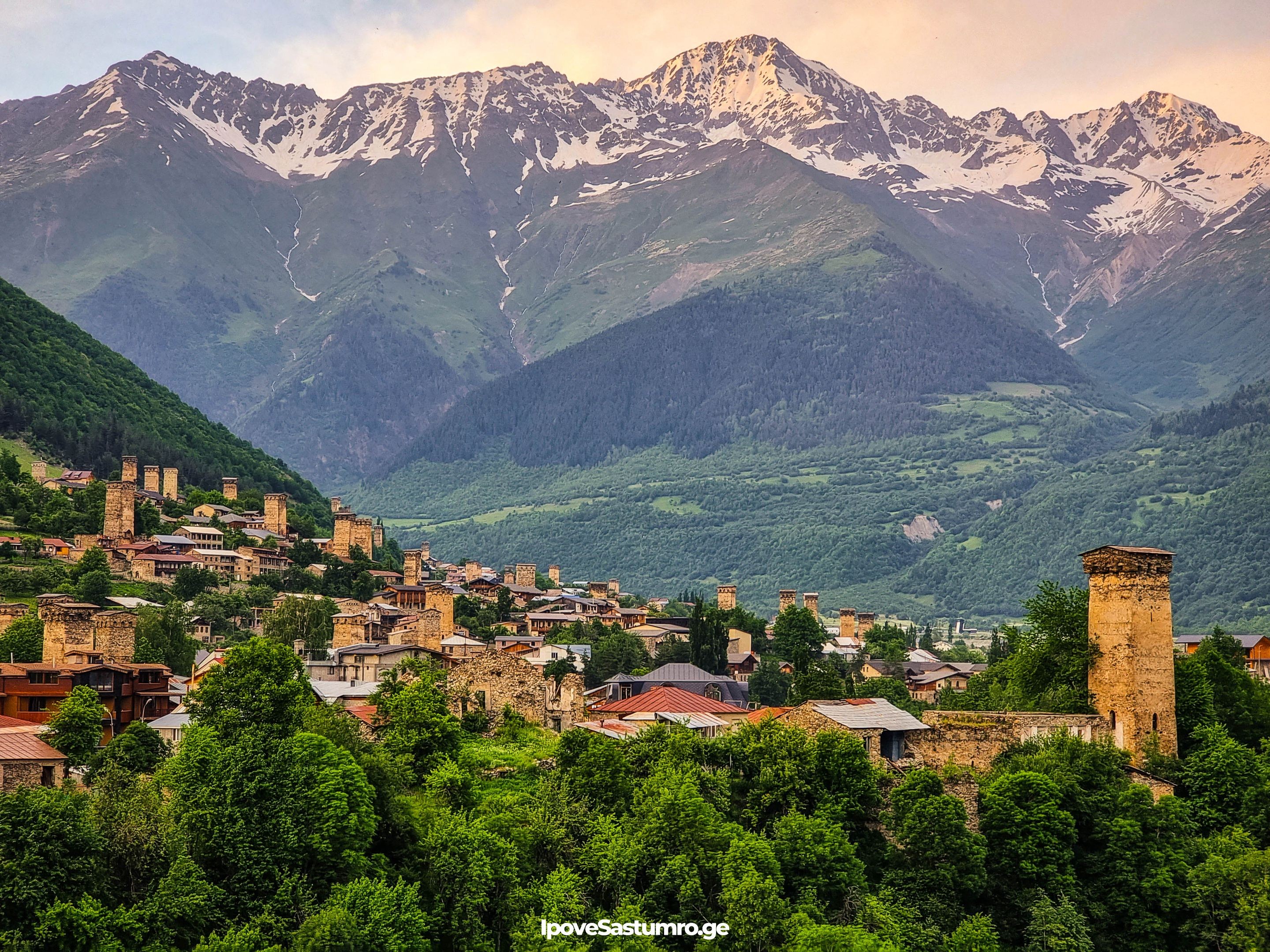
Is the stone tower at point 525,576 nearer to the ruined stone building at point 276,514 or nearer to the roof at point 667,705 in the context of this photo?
the ruined stone building at point 276,514

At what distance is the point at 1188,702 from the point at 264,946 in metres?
41.5

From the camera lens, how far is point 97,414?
161 metres

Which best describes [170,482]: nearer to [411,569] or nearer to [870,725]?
[411,569]

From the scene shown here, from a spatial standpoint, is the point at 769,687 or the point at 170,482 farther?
the point at 170,482

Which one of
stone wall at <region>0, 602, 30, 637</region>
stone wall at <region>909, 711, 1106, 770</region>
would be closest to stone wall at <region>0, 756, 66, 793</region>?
stone wall at <region>0, 602, 30, 637</region>

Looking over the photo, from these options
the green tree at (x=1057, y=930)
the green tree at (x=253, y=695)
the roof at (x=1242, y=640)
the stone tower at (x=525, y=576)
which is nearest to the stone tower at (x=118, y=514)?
the stone tower at (x=525, y=576)

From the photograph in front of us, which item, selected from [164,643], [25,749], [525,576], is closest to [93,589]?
[164,643]

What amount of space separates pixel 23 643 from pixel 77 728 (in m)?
19.2

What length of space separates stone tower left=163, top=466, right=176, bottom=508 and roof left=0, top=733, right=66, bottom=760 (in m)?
96.9

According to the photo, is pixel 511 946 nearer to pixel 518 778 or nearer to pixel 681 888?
pixel 681 888

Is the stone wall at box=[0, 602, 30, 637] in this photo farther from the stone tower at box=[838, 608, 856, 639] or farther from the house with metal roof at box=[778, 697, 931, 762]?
the stone tower at box=[838, 608, 856, 639]

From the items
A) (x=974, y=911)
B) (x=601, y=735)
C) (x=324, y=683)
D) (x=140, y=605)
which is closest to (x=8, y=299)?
(x=140, y=605)

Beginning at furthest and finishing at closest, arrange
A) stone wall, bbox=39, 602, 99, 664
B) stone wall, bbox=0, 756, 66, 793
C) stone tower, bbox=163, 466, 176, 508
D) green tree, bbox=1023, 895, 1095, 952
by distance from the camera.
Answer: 1. stone tower, bbox=163, 466, 176, 508
2. stone wall, bbox=39, 602, 99, 664
3. green tree, bbox=1023, 895, 1095, 952
4. stone wall, bbox=0, 756, 66, 793

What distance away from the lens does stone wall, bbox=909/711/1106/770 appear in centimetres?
6162
